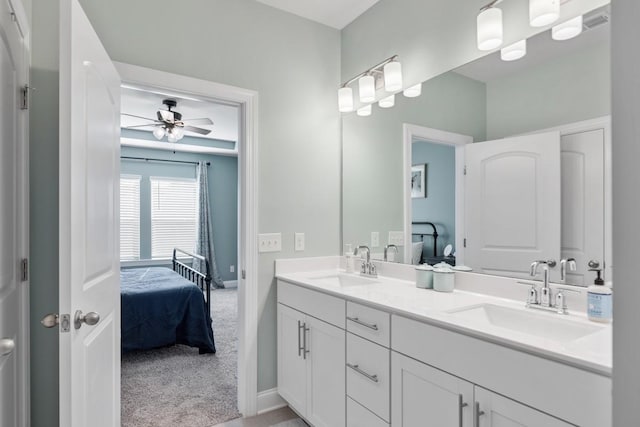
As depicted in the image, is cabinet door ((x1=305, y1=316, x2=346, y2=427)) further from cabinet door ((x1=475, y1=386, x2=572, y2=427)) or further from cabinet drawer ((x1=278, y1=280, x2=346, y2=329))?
cabinet door ((x1=475, y1=386, x2=572, y2=427))

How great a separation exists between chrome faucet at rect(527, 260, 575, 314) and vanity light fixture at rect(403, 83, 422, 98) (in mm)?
1158

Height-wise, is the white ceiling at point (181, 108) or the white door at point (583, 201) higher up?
the white ceiling at point (181, 108)

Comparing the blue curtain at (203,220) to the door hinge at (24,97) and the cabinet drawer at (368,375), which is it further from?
the cabinet drawer at (368,375)

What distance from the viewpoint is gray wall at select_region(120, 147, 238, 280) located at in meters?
6.04

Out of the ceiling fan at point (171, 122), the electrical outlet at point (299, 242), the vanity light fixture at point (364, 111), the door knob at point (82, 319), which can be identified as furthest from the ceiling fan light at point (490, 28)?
the ceiling fan at point (171, 122)

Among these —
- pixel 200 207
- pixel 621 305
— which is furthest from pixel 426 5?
pixel 200 207

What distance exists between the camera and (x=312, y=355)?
6.61ft

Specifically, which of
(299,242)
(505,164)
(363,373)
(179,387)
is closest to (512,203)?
(505,164)

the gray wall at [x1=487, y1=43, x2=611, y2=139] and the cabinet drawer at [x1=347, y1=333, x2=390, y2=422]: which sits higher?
the gray wall at [x1=487, y1=43, x2=611, y2=139]

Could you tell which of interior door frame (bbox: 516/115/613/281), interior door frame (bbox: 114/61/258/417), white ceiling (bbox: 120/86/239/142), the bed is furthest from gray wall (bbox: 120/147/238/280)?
interior door frame (bbox: 516/115/613/281)

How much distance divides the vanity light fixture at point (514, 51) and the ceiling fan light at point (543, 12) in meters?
0.10

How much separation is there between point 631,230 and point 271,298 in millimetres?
2156

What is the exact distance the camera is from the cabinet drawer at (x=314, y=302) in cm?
Result: 182

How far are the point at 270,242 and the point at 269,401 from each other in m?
1.02
